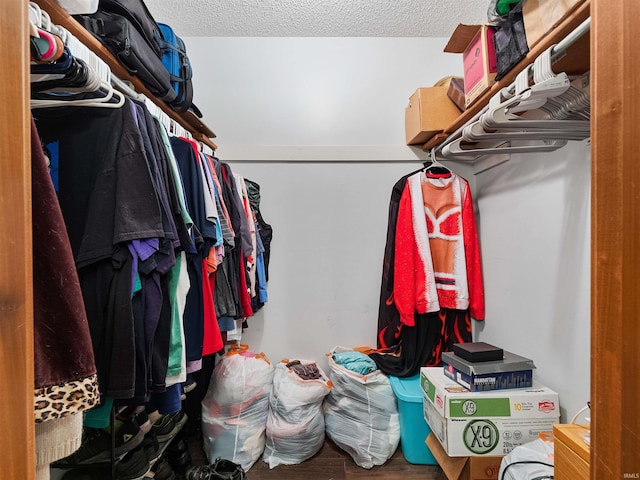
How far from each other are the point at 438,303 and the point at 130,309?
5.01 ft

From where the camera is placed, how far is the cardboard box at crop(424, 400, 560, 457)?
3.93ft

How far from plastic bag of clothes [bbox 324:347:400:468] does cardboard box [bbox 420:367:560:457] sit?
16.2 inches

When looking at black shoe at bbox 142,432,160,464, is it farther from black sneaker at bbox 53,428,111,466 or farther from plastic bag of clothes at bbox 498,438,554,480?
plastic bag of clothes at bbox 498,438,554,480

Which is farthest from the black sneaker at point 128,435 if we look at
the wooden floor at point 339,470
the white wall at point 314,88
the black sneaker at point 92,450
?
the white wall at point 314,88

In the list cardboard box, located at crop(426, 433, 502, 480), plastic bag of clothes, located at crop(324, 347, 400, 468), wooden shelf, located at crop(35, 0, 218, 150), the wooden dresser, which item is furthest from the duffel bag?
cardboard box, located at crop(426, 433, 502, 480)

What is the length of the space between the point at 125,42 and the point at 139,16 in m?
0.16

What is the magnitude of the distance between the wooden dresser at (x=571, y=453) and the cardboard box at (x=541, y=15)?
1128 millimetres

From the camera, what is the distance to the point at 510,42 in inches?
41.7

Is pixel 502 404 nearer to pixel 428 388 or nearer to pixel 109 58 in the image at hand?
pixel 428 388

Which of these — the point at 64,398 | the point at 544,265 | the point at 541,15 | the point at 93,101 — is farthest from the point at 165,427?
the point at 541,15

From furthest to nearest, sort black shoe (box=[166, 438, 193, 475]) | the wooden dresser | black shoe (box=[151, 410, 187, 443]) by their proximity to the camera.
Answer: black shoe (box=[166, 438, 193, 475])
black shoe (box=[151, 410, 187, 443])
the wooden dresser

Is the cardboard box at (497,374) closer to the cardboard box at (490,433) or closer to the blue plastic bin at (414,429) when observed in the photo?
the cardboard box at (490,433)

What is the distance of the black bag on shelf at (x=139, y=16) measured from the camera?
96cm

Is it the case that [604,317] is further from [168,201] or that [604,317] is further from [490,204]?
[490,204]
